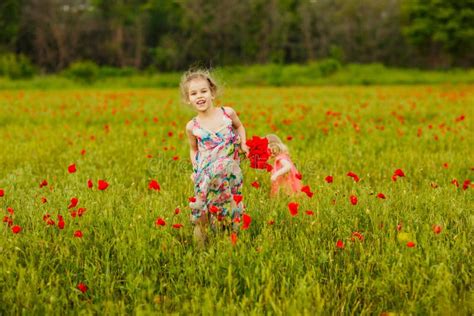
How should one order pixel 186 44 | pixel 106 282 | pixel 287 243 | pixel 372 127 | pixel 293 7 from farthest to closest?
pixel 293 7 → pixel 186 44 → pixel 372 127 → pixel 287 243 → pixel 106 282

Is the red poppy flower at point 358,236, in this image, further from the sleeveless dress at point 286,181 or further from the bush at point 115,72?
the bush at point 115,72

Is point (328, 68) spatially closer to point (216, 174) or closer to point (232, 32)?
point (232, 32)

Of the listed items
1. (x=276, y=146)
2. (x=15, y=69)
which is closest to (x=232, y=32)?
(x=15, y=69)

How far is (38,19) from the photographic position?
4322 cm

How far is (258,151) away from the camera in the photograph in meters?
3.55

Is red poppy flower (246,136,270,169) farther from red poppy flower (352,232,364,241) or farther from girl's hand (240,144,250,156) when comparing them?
red poppy flower (352,232,364,241)

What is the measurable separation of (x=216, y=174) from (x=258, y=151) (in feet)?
1.18

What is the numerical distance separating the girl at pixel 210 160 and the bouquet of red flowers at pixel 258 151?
139mm

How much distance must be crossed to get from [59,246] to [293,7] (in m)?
46.4

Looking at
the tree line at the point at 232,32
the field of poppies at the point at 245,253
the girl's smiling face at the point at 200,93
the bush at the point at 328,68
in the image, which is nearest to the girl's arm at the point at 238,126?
the girl's smiling face at the point at 200,93

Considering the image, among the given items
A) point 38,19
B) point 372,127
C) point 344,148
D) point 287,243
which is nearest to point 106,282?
point 287,243

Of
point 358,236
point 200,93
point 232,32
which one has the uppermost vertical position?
point 232,32

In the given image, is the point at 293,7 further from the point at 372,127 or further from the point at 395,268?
the point at 395,268

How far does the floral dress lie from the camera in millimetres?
3480
